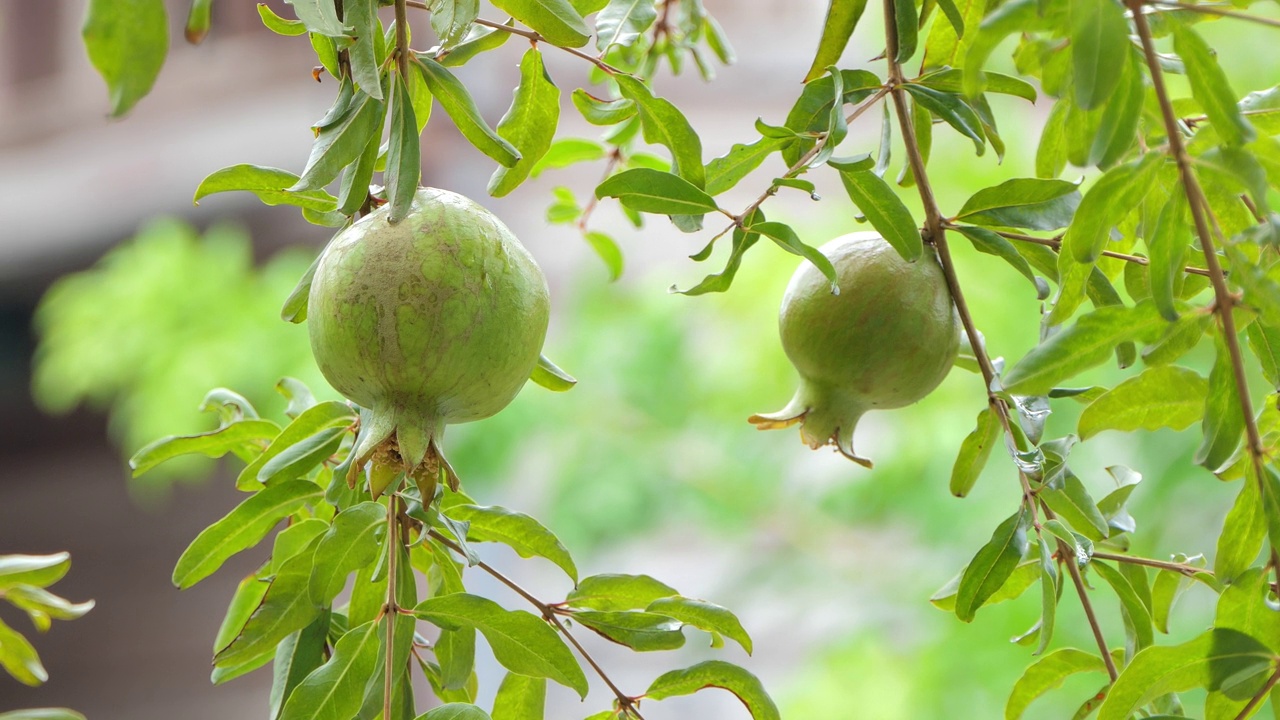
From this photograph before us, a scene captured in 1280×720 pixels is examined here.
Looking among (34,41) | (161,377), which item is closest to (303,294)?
(161,377)

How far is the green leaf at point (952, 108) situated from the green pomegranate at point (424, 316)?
0.65ft

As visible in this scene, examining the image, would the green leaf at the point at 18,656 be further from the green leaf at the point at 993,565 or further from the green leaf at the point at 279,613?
the green leaf at the point at 993,565

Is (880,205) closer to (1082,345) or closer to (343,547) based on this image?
(1082,345)

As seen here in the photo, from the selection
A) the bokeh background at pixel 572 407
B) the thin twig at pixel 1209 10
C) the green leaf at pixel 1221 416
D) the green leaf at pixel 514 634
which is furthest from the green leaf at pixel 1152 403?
the bokeh background at pixel 572 407

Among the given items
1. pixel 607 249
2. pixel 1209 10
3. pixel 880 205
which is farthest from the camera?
pixel 607 249

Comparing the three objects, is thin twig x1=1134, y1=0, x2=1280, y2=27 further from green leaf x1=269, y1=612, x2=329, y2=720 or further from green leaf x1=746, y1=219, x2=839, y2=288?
green leaf x1=269, y1=612, x2=329, y2=720

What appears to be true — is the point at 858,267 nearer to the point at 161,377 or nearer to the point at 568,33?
the point at 568,33

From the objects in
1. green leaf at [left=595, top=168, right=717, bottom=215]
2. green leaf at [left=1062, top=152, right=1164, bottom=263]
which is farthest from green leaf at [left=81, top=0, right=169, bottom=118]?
green leaf at [left=1062, top=152, right=1164, bottom=263]

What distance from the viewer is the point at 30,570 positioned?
58 centimetres

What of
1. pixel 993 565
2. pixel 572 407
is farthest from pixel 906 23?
pixel 572 407

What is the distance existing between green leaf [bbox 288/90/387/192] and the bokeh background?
170 centimetres

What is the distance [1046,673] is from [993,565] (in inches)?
3.5

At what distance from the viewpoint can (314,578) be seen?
0.48 m

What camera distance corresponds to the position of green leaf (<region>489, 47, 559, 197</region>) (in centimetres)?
55
